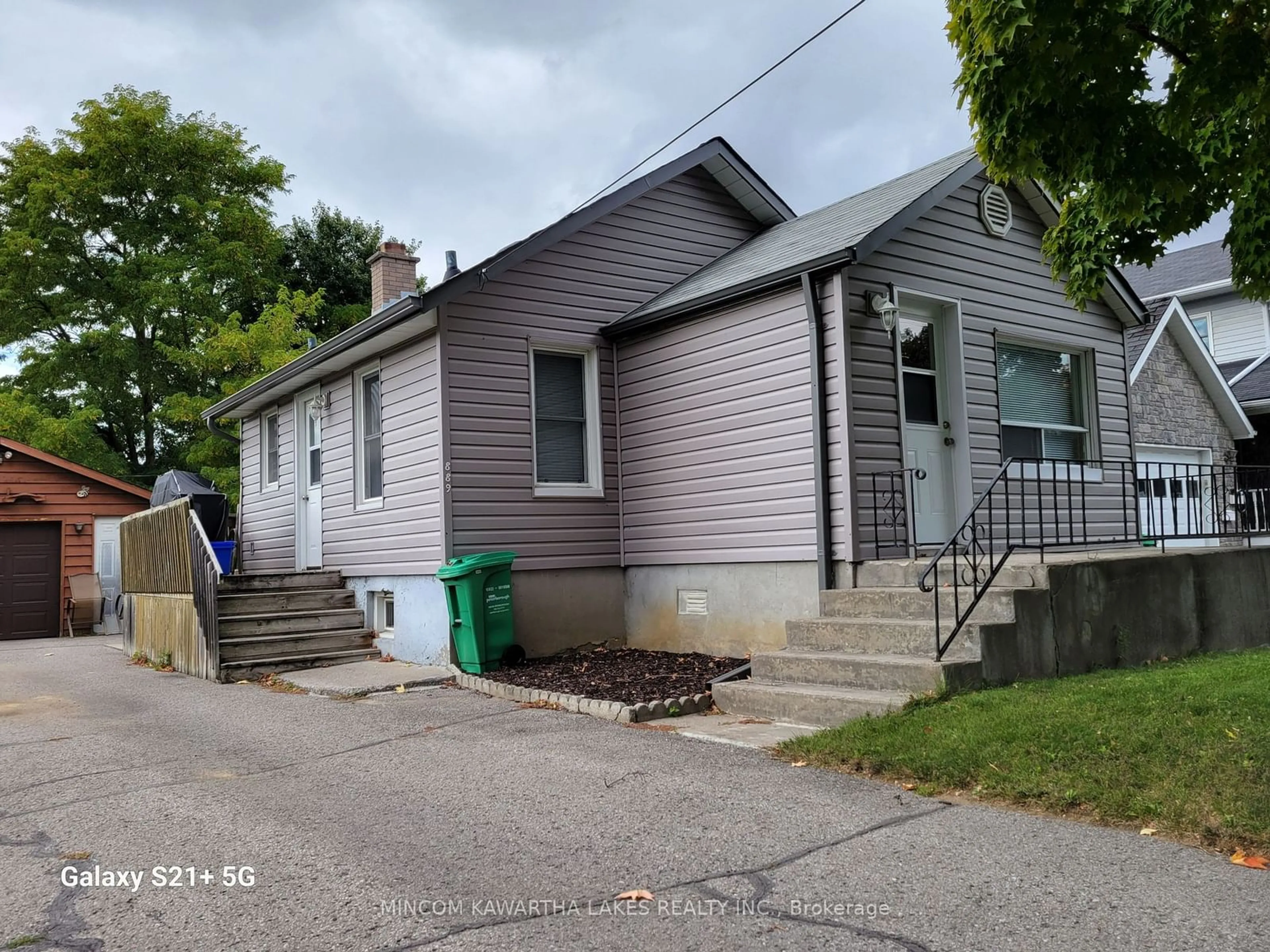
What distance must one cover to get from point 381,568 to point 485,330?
3.05 m

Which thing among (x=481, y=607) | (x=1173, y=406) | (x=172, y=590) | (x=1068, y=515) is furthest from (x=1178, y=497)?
(x=172, y=590)

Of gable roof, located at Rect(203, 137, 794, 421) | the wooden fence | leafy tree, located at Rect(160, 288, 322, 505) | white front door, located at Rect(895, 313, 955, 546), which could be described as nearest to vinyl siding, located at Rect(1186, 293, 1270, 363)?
gable roof, located at Rect(203, 137, 794, 421)

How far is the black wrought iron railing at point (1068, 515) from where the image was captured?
750 cm

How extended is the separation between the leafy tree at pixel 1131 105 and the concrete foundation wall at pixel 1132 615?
250 cm

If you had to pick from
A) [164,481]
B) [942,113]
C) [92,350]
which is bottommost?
[164,481]

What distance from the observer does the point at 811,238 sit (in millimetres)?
10234

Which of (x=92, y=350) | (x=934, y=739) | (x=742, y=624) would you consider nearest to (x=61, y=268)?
(x=92, y=350)

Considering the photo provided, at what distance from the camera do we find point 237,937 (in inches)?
136

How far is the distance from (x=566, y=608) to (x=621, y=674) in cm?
165

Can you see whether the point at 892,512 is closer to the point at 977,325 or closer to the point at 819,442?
the point at 819,442

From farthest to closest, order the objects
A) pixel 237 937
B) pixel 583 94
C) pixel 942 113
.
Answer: pixel 583 94 → pixel 942 113 → pixel 237 937

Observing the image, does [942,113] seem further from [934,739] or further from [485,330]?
[934,739]

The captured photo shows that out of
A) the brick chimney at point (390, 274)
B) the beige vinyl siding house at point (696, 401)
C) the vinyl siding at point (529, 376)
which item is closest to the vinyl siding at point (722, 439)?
the beige vinyl siding house at point (696, 401)

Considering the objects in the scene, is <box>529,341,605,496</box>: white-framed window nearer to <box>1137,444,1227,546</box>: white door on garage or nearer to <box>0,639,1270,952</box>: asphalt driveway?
<box>0,639,1270,952</box>: asphalt driveway
